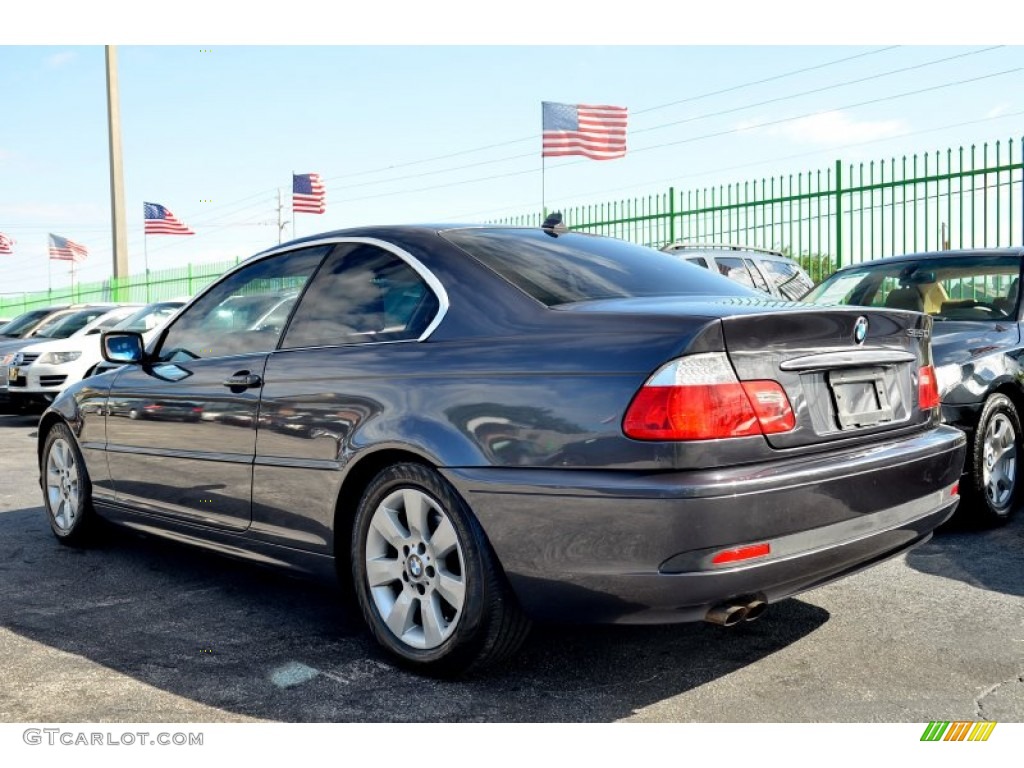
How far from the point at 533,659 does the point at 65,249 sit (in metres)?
43.3

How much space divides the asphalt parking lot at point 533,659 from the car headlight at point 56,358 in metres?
8.73

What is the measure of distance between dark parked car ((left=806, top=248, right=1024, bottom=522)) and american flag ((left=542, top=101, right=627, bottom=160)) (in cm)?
1266

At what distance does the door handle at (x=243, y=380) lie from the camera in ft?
13.5

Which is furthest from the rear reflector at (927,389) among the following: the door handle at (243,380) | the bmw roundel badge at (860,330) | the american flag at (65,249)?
the american flag at (65,249)

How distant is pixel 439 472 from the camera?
11.0 ft

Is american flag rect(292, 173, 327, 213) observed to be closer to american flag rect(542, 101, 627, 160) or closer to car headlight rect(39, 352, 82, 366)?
american flag rect(542, 101, 627, 160)

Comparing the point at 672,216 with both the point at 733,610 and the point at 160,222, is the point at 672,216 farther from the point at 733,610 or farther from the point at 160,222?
the point at 160,222

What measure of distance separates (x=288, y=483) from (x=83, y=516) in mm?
2011

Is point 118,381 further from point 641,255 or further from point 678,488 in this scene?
point 678,488

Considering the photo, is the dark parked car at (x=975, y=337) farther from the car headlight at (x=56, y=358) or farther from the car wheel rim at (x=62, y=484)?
the car headlight at (x=56, y=358)

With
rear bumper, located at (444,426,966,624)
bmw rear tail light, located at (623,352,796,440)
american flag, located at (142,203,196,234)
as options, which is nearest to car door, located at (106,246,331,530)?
rear bumper, located at (444,426,966,624)

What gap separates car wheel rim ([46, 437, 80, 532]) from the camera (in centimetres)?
549

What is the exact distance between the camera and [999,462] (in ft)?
18.3

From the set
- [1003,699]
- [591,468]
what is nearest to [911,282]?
[1003,699]
